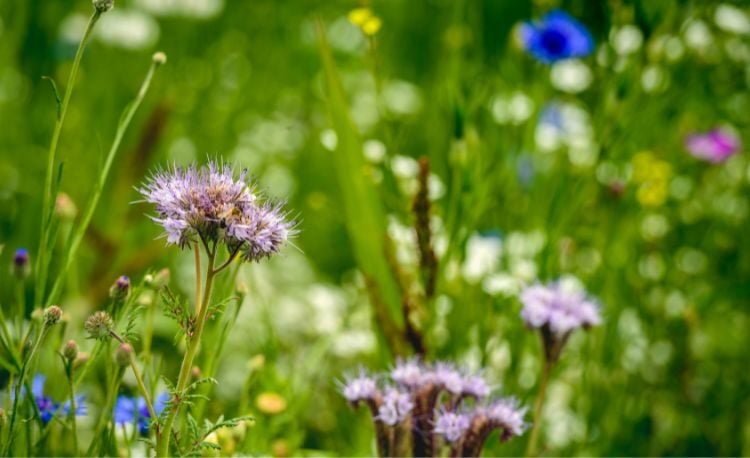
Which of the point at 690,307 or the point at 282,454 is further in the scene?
the point at 690,307

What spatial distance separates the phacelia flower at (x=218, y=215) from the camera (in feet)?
2.28

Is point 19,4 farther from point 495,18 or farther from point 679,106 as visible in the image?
point 495,18

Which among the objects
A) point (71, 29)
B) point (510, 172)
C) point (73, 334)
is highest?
point (71, 29)

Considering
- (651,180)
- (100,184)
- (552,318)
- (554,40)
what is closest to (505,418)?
(552,318)

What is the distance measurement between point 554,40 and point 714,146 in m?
0.67

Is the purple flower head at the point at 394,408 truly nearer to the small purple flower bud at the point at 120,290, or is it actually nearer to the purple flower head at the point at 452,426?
the purple flower head at the point at 452,426

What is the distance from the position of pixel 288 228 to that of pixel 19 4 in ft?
5.24

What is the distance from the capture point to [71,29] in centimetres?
253

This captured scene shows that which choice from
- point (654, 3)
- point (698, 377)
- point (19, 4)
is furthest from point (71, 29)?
point (698, 377)

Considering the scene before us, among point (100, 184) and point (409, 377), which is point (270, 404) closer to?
point (409, 377)

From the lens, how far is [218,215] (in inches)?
27.3

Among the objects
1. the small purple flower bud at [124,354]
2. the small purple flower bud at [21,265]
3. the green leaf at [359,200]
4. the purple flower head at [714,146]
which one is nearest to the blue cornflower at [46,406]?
the small purple flower bud at [21,265]

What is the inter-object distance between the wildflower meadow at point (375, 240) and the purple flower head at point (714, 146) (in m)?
0.01

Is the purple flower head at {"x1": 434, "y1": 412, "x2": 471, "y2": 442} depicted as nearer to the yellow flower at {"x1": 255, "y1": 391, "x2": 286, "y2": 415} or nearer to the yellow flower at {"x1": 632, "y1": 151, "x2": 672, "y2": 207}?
the yellow flower at {"x1": 255, "y1": 391, "x2": 286, "y2": 415}
